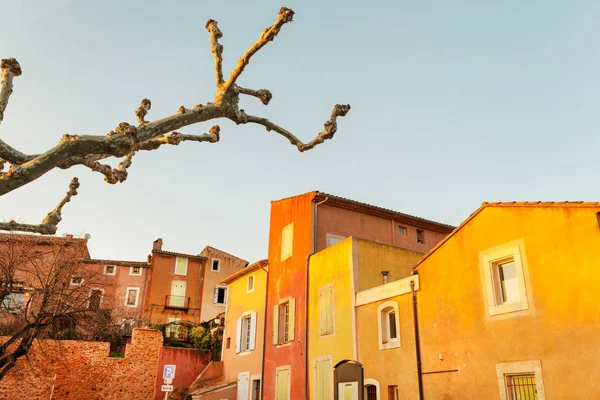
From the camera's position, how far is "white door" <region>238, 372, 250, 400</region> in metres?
24.6

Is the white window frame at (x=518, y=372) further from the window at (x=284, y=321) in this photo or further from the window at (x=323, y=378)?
the window at (x=284, y=321)

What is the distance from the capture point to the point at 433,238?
2553cm

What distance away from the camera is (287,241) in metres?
23.7

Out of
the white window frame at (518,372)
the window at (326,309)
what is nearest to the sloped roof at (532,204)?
the white window frame at (518,372)

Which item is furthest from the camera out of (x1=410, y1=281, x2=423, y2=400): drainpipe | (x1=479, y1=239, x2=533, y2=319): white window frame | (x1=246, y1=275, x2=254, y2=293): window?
(x1=246, y1=275, x2=254, y2=293): window

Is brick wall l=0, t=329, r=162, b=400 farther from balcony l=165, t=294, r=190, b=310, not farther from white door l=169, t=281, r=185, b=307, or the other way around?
white door l=169, t=281, r=185, b=307

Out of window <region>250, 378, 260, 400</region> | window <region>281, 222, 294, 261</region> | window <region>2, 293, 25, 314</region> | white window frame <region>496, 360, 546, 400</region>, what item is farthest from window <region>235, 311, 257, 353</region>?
white window frame <region>496, 360, 546, 400</region>

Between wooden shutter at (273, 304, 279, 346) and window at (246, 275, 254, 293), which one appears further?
window at (246, 275, 254, 293)

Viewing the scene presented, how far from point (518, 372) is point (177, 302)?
115 feet

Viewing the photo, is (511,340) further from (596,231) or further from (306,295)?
(306,295)

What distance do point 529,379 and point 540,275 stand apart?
2.41 m

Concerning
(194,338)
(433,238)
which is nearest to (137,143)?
(433,238)

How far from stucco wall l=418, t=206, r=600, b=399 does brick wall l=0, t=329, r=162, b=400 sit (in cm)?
1837

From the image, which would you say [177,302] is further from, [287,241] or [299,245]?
[299,245]
